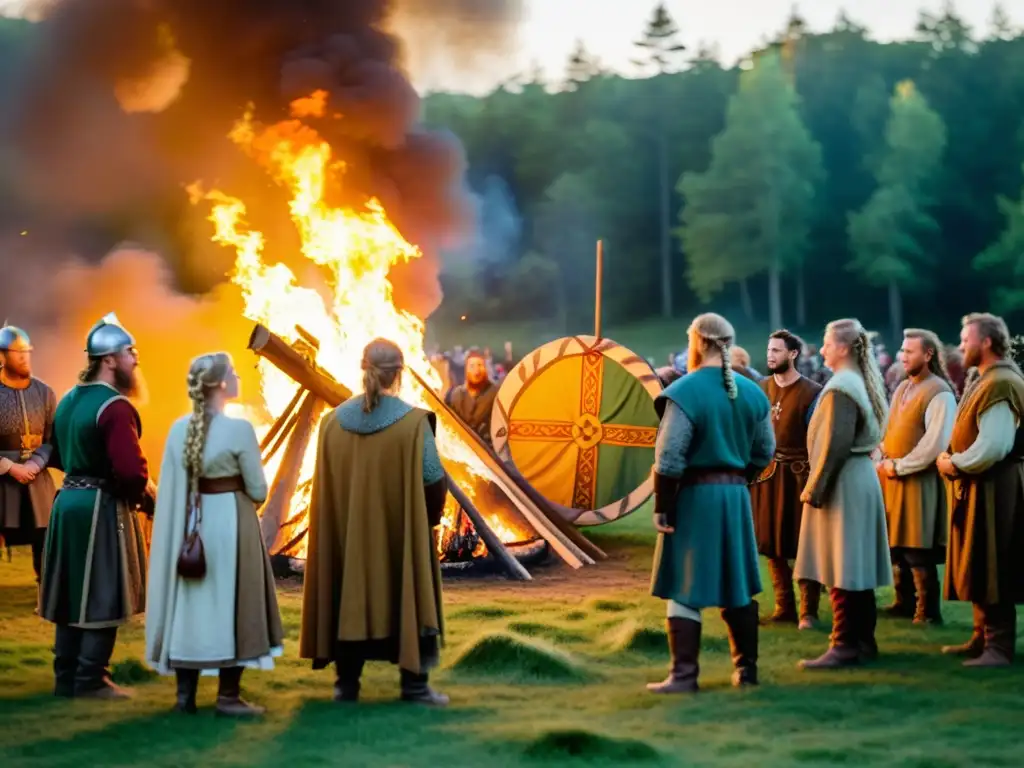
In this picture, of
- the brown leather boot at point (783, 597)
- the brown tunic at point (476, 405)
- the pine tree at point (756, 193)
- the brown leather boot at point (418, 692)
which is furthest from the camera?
the pine tree at point (756, 193)

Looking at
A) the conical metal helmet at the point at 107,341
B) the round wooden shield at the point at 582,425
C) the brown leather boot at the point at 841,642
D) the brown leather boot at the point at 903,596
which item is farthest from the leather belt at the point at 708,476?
the round wooden shield at the point at 582,425

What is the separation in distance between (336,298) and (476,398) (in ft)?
7.05

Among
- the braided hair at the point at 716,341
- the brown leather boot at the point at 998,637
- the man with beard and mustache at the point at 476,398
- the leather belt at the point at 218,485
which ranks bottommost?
the brown leather boot at the point at 998,637

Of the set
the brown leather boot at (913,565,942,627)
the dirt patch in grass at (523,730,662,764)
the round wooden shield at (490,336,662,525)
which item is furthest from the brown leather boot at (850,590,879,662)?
the round wooden shield at (490,336,662,525)

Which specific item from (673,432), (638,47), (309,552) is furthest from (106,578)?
(638,47)

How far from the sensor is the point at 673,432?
6.19m

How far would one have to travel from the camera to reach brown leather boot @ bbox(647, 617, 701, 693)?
6.34m

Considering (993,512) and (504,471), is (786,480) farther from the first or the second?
→ (504,471)

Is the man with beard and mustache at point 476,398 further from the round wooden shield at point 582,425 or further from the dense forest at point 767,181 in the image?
the dense forest at point 767,181

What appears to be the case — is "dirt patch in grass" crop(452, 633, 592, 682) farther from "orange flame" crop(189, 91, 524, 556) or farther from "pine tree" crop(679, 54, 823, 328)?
"pine tree" crop(679, 54, 823, 328)

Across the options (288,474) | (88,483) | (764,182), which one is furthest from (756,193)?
(88,483)

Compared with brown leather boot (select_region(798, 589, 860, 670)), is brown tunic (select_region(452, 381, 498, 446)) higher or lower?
higher

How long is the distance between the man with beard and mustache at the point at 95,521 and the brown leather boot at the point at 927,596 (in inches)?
173

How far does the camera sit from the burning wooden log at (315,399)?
9.79 m
